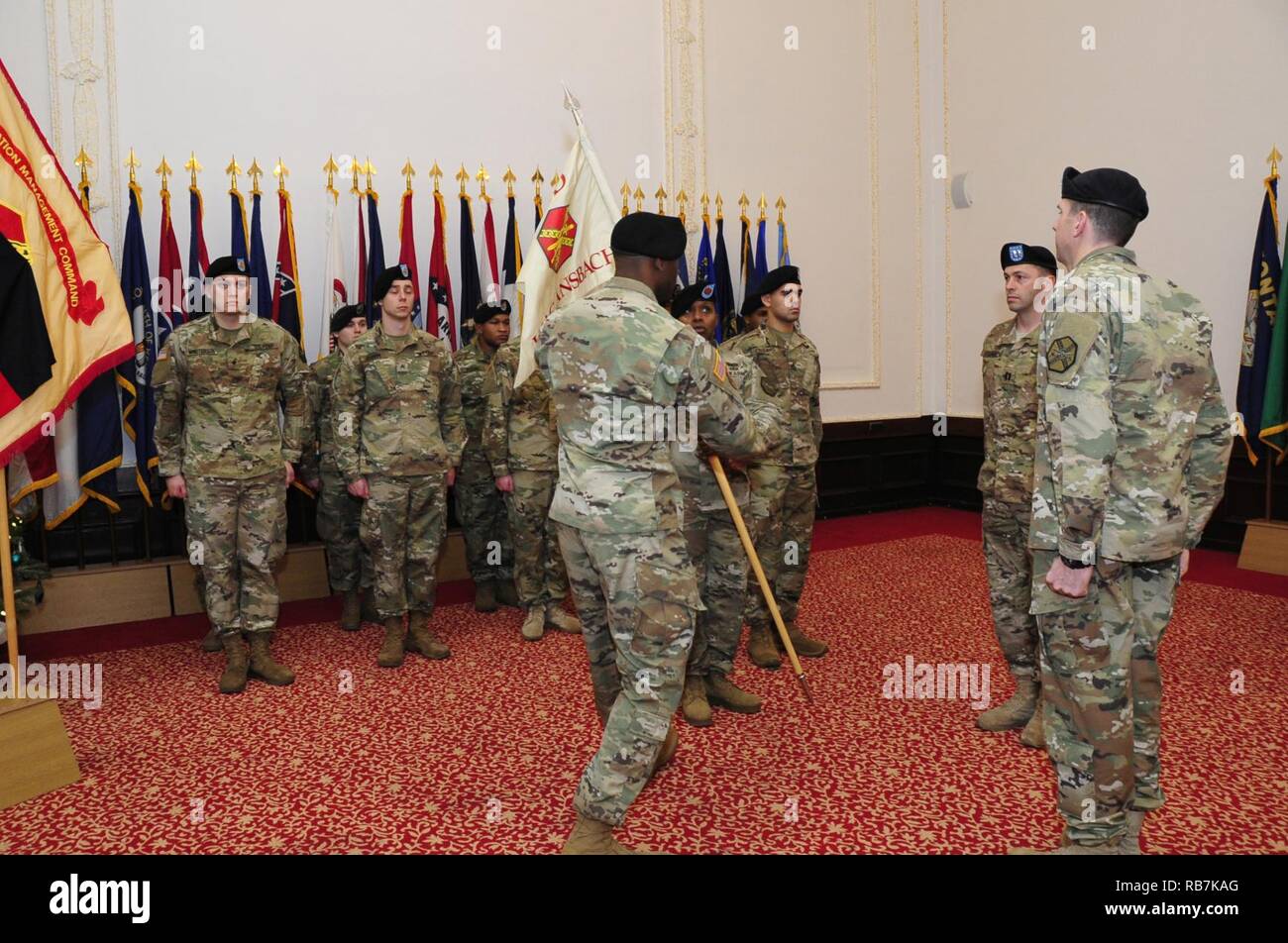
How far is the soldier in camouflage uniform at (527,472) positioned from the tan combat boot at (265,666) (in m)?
1.21

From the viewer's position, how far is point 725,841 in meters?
2.49

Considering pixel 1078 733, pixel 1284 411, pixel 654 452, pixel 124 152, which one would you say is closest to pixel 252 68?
pixel 124 152

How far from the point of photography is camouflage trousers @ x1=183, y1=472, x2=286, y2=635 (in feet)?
12.7

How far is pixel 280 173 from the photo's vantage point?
219 inches

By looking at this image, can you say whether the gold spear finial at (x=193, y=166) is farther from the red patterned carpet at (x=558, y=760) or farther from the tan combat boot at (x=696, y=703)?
the tan combat boot at (x=696, y=703)

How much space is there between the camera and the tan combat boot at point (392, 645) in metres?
4.16

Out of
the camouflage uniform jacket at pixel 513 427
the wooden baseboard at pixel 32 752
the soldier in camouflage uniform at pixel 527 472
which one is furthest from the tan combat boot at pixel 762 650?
the wooden baseboard at pixel 32 752

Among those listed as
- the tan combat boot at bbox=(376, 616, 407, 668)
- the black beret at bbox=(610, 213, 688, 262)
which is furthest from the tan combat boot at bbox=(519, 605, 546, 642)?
the black beret at bbox=(610, 213, 688, 262)

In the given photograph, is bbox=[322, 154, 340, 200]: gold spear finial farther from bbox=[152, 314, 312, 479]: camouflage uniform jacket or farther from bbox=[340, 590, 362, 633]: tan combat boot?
bbox=[340, 590, 362, 633]: tan combat boot

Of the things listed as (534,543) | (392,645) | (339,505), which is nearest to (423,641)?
(392,645)

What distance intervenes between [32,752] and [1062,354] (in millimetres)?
3129

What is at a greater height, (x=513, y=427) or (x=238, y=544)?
(x=513, y=427)

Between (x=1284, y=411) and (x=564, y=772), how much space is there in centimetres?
527

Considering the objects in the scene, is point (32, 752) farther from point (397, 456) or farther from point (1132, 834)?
point (1132, 834)
